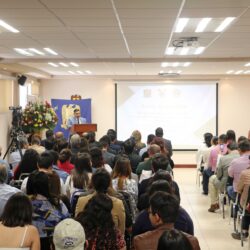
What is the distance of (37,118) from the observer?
1070cm

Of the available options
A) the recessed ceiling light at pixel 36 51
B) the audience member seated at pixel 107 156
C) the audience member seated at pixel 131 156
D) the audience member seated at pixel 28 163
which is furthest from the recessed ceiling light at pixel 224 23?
the recessed ceiling light at pixel 36 51

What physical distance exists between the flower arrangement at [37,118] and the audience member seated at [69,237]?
27.4 ft

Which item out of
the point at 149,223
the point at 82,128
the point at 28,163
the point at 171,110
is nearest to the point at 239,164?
the point at 28,163

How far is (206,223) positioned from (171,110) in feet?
23.2

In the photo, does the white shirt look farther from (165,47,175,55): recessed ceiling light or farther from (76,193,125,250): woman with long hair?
(165,47,175,55): recessed ceiling light

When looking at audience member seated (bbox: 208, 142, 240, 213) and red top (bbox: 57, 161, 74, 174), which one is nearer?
red top (bbox: 57, 161, 74, 174)

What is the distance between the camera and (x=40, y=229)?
3471 millimetres

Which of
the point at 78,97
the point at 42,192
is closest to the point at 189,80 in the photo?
the point at 78,97

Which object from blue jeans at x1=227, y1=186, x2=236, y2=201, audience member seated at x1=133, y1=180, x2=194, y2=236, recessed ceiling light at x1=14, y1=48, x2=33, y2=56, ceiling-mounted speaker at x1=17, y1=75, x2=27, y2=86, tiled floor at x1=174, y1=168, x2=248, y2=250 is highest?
recessed ceiling light at x1=14, y1=48, x2=33, y2=56

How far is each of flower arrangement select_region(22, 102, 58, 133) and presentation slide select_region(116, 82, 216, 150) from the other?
3499 mm

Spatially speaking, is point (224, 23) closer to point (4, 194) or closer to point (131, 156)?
point (131, 156)

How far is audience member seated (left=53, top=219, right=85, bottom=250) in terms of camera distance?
2.42m

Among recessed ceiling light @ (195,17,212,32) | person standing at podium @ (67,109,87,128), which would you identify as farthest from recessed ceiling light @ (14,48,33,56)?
person standing at podium @ (67,109,87,128)

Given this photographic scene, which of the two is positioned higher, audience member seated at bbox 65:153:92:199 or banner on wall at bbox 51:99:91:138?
banner on wall at bbox 51:99:91:138
